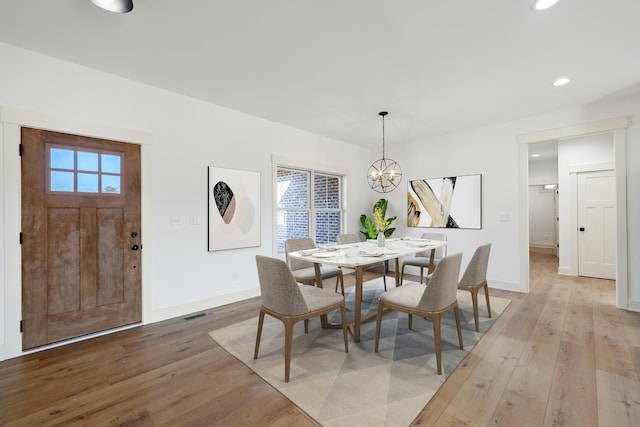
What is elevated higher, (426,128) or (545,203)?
(426,128)

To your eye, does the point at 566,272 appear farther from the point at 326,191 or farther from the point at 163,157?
the point at 163,157

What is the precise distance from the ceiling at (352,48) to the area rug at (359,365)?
2599mm

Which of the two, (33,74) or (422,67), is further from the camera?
(422,67)

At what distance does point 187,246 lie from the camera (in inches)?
129

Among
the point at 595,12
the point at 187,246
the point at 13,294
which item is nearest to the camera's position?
the point at 595,12

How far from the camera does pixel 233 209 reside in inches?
145

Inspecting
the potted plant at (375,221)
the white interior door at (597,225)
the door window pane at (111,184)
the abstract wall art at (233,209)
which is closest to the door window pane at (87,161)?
the door window pane at (111,184)

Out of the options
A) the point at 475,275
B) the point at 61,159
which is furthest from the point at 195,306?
the point at 475,275

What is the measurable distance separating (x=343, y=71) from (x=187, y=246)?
2649 mm

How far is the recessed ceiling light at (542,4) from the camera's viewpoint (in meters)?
1.81

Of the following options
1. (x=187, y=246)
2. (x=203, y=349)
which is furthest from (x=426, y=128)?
(x=203, y=349)

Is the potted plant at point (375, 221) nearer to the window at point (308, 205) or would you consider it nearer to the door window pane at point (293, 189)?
the window at point (308, 205)

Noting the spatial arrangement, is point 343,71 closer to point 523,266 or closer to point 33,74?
point 33,74

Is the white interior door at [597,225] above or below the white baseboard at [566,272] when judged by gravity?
above
